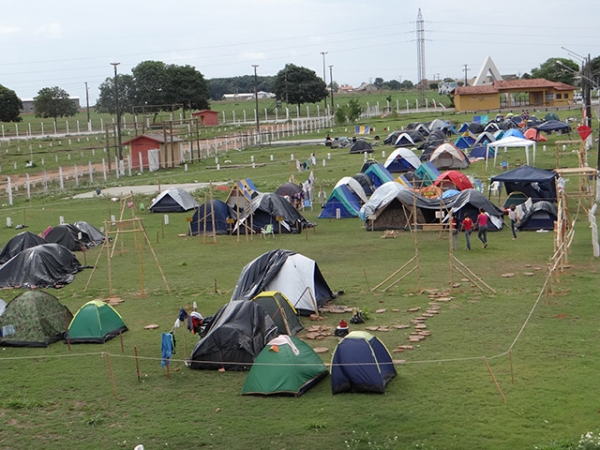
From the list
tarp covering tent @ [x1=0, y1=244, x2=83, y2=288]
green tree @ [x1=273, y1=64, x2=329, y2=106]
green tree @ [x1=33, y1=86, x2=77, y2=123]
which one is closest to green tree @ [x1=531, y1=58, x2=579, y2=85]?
green tree @ [x1=273, y1=64, x2=329, y2=106]

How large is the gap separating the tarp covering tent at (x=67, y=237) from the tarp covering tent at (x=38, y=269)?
3837 millimetres

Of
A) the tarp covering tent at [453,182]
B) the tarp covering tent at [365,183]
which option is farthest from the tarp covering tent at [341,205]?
the tarp covering tent at [365,183]

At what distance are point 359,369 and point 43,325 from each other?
29.3 feet

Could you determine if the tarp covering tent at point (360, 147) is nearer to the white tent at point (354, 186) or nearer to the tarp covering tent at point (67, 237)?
the white tent at point (354, 186)

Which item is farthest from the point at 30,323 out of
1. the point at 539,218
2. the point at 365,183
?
the point at 365,183

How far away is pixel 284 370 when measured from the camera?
631 inches

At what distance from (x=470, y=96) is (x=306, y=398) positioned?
9146cm

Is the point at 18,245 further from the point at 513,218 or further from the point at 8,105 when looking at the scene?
the point at 8,105

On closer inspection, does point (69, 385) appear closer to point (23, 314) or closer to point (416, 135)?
point (23, 314)

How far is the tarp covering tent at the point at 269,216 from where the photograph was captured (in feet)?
116

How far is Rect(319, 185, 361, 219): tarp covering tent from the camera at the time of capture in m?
39.0

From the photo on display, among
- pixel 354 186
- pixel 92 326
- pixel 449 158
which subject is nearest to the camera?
pixel 92 326

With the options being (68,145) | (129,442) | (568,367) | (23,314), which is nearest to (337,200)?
(23,314)

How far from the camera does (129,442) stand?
14.1m
